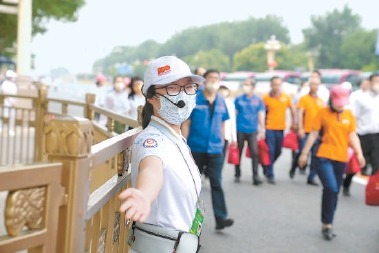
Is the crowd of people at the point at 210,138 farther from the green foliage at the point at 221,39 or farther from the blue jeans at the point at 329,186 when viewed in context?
the green foliage at the point at 221,39

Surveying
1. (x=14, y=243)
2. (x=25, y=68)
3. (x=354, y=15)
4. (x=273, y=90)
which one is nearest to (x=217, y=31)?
(x=354, y=15)

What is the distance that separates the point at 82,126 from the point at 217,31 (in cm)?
14262

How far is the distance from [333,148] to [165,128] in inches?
152

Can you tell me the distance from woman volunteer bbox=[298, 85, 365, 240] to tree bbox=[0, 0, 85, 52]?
25876mm

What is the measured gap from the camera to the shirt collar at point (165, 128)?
103 inches

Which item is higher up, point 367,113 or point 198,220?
point 367,113

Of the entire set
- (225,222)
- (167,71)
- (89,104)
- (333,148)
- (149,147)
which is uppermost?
(167,71)

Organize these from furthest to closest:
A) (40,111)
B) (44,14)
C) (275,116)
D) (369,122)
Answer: (44,14) < (275,116) < (369,122) < (40,111)

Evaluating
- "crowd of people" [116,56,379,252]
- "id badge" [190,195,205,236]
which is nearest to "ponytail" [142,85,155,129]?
"crowd of people" [116,56,379,252]

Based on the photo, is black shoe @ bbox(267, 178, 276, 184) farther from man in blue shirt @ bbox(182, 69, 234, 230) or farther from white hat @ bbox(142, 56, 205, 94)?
white hat @ bbox(142, 56, 205, 94)

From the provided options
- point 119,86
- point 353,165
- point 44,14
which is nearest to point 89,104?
point 119,86

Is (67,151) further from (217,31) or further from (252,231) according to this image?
(217,31)

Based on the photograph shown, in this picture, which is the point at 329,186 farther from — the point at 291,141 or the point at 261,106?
the point at 291,141

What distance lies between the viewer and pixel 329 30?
9588 centimetres
